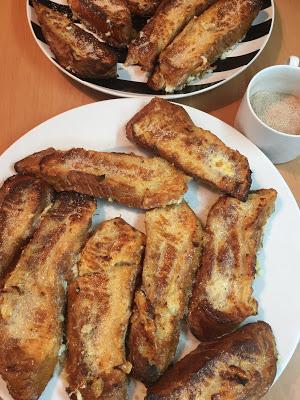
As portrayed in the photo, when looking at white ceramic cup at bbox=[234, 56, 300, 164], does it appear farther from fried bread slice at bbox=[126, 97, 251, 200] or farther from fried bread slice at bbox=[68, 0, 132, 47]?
fried bread slice at bbox=[68, 0, 132, 47]

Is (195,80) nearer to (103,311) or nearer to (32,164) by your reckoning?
(32,164)

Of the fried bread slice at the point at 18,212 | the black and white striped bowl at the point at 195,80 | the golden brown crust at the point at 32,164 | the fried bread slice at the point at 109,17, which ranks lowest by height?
the fried bread slice at the point at 18,212

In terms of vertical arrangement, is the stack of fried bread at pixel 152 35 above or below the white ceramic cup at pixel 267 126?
above

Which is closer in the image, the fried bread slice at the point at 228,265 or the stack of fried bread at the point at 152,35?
the fried bread slice at the point at 228,265

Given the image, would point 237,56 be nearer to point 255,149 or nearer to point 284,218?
point 255,149

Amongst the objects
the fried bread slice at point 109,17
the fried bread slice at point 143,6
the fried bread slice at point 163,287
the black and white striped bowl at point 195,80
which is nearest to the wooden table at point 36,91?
the black and white striped bowl at point 195,80

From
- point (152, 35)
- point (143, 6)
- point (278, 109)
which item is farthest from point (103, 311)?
point (143, 6)

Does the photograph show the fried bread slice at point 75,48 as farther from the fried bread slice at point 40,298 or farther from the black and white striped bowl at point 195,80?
the fried bread slice at point 40,298
